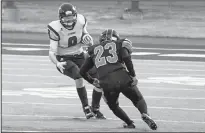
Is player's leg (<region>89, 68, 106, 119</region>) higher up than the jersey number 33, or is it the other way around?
the jersey number 33

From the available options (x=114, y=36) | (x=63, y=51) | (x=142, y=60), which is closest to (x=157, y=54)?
(x=142, y=60)

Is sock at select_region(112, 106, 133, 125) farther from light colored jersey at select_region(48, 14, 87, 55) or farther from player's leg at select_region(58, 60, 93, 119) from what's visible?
light colored jersey at select_region(48, 14, 87, 55)

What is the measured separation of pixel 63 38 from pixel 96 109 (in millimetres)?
1325

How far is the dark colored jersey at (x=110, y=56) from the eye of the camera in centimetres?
1073

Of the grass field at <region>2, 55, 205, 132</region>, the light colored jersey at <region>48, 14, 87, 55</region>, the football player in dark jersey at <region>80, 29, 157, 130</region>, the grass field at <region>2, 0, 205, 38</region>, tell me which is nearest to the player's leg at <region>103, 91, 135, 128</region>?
the football player in dark jersey at <region>80, 29, 157, 130</region>

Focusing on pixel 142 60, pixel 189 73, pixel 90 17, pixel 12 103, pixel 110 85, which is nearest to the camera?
pixel 110 85

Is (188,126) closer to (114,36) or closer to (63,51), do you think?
(114,36)

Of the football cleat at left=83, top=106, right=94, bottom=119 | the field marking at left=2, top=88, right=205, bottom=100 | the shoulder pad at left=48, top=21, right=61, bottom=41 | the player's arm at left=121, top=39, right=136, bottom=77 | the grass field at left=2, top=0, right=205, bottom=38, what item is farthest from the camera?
the grass field at left=2, top=0, right=205, bottom=38

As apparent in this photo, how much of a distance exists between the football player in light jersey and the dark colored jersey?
152 cm

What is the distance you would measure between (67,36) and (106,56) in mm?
1968

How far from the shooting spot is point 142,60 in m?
22.3

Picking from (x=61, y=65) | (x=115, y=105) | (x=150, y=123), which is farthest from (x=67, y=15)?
Result: (x=150, y=123)

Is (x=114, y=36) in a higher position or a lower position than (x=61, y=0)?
higher

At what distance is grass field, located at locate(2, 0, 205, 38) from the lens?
30500mm
